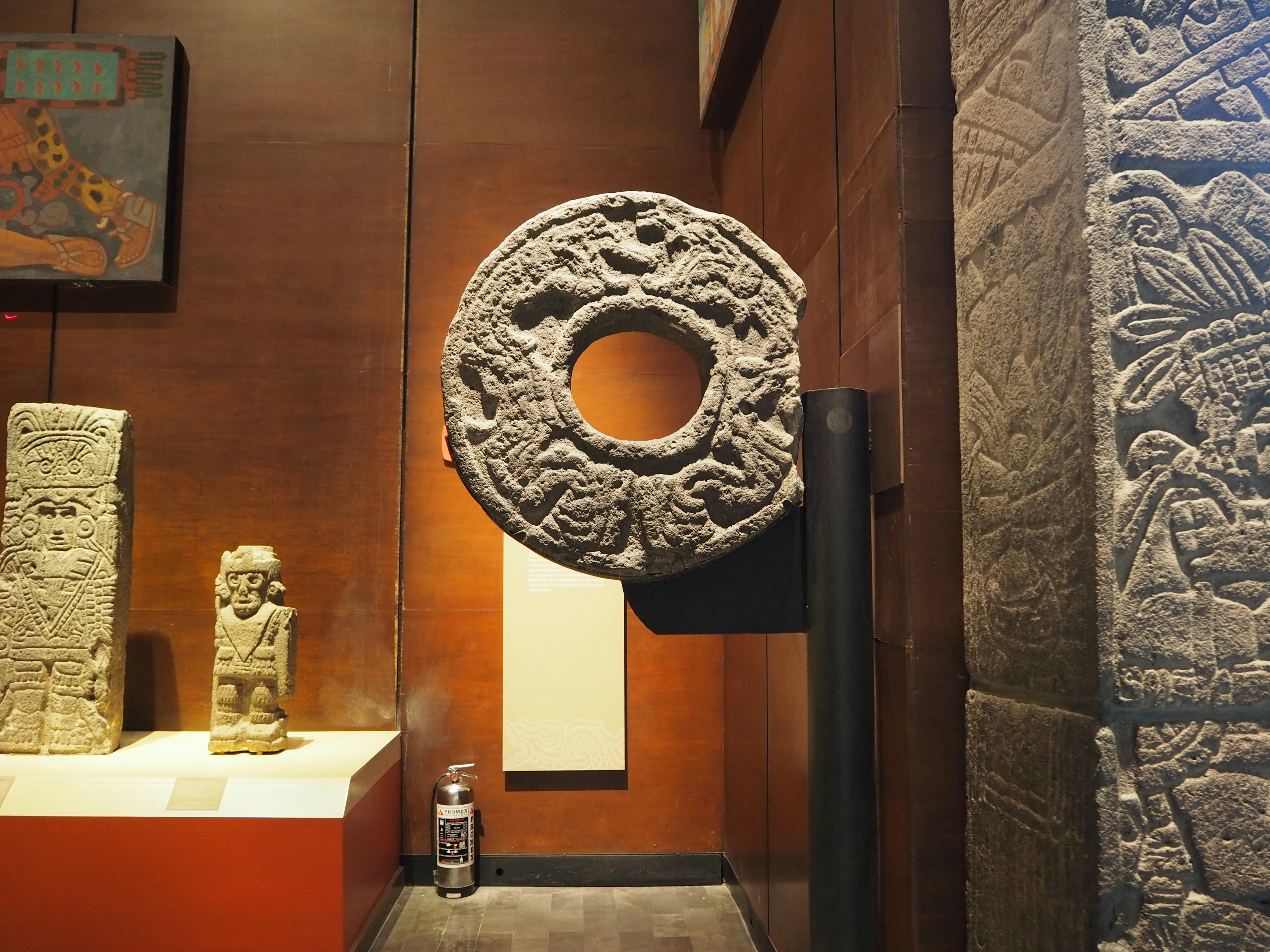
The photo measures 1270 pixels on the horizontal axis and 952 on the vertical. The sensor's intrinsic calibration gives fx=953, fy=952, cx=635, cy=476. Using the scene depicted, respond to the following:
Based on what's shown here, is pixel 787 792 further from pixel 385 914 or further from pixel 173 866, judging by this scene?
pixel 173 866

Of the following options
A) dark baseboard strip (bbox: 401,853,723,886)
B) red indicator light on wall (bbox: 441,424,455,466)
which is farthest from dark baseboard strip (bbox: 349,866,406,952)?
red indicator light on wall (bbox: 441,424,455,466)

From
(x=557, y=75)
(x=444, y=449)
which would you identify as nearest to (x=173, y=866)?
(x=444, y=449)

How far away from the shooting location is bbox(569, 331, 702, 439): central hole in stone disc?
4246mm

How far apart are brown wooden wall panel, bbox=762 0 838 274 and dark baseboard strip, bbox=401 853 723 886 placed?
2605mm

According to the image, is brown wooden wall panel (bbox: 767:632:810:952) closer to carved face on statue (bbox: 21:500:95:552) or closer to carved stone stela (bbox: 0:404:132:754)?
carved stone stela (bbox: 0:404:132:754)

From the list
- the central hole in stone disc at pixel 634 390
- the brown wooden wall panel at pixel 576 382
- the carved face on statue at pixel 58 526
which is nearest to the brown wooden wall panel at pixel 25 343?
the carved face on statue at pixel 58 526

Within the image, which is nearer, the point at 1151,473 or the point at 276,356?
the point at 1151,473

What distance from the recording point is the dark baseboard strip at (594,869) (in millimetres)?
4051

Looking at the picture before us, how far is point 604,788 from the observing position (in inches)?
163

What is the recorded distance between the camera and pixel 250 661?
3535 mm

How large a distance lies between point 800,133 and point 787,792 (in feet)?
6.69

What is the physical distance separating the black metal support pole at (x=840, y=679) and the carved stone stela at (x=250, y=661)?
272cm

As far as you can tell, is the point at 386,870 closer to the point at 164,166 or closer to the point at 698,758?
the point at 698,758

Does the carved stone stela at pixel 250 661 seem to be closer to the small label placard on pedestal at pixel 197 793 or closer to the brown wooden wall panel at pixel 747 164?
the small label placard on pedestal at pixel 197 793
